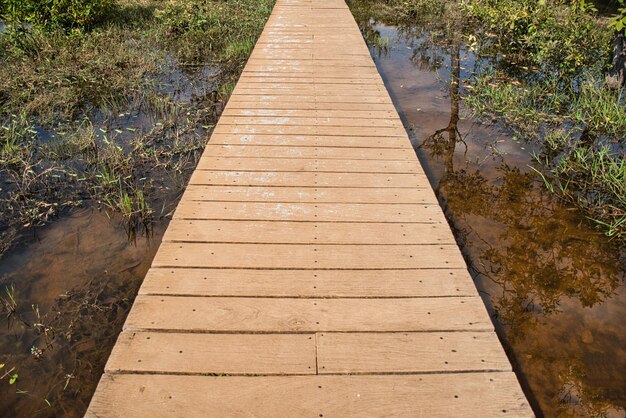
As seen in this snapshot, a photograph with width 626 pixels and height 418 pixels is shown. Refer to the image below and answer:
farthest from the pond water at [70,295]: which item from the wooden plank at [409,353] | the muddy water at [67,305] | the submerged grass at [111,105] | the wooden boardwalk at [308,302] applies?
the wooden plank at [409,353]

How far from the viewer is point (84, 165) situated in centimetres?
430

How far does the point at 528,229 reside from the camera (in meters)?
3.58

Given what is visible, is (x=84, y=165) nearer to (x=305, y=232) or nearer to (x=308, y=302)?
(x=305, y=232)

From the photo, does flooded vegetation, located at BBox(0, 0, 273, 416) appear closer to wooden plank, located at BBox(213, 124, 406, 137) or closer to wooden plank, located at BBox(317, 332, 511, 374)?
wooden plank, located at BBox(213, 124, 406, 137)

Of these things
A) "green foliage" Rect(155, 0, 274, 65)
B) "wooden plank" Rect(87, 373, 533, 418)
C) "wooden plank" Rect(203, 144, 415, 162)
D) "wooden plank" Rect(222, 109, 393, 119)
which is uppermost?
"green foliage" Rect(155, 0, 274, 65)

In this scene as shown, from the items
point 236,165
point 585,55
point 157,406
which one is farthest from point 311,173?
point 585,55

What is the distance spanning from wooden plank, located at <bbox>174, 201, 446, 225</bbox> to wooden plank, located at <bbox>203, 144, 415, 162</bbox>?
2.28 ft

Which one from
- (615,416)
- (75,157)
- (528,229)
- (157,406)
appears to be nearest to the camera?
(157,406)

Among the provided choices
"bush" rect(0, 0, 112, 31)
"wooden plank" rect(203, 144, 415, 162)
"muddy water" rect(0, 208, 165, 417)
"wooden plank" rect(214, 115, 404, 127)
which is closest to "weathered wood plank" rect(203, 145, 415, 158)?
"wooden plank" rect(203, 144, 415, 162)

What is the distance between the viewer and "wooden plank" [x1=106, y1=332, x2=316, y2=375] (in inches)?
70.2

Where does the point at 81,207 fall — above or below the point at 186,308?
below

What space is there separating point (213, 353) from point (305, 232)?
986 millimetres

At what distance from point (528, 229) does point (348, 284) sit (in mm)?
2105

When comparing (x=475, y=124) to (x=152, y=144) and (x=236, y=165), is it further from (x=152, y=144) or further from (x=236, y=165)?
(x=152, y=144)
